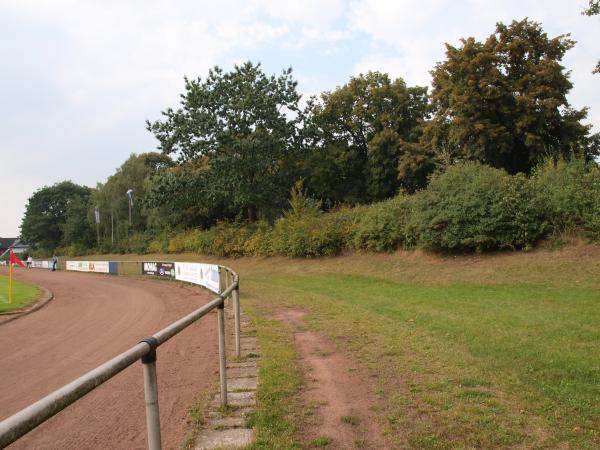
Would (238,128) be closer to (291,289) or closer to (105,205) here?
(291,289)

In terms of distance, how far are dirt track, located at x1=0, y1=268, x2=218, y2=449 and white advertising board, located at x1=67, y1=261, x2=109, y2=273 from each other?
2529 centimetres

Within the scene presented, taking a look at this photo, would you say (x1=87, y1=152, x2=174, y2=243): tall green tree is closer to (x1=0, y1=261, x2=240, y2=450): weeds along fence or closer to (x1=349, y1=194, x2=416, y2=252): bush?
(x1=349, y1=194, x2=416, y2=252): bush

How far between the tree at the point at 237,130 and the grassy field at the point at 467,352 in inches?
772

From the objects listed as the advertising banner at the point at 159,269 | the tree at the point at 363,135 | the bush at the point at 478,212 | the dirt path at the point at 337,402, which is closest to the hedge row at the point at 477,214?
the bush at the point at 478,212

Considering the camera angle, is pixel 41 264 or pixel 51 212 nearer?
pixel 41 264

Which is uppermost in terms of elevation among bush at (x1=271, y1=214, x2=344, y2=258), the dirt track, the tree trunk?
the tree trunk

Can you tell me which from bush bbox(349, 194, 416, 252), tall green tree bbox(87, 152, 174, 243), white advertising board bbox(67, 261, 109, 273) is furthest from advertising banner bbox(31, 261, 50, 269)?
bush bbox(349, 194, 416, 252)

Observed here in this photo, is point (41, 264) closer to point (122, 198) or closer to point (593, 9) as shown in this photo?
point (122, 198)

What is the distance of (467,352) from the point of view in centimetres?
774

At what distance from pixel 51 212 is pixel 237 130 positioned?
2700 inches

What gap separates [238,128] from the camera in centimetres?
3791

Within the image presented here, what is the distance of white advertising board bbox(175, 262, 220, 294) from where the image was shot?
19.8m

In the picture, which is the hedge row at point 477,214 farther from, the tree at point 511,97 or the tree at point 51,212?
the tree at point 51,212

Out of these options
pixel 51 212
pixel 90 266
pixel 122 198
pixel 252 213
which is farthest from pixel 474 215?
pixel 51 212
